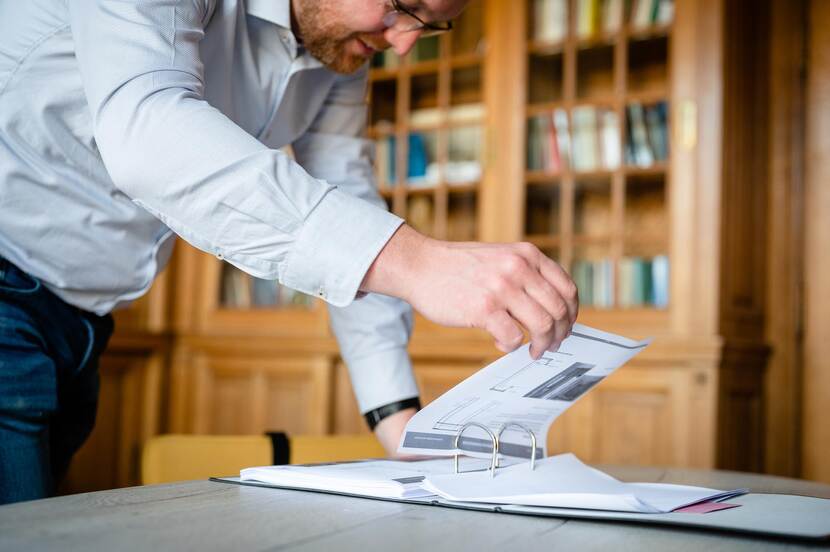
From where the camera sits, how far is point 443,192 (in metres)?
3.30

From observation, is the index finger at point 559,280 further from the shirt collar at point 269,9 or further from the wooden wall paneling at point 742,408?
the wooden wall paneling at point 742,408

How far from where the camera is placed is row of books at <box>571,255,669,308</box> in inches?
112

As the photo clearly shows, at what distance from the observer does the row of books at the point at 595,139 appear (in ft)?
9.56

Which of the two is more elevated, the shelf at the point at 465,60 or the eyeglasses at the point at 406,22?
the shelf at the point at 465,60

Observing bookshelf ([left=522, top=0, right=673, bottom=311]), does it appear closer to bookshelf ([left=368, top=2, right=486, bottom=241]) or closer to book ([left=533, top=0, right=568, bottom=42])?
book ([left=533, top=0, right=568, bottom=42])

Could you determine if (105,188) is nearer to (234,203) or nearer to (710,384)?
(234,203)

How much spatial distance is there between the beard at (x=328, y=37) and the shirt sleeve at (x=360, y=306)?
A: 172 mm

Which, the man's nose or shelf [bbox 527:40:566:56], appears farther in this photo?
shelf [bbox 527:40:566:56]

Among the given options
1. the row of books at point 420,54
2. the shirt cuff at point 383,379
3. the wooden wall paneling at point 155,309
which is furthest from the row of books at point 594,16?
the shirt cuff at point 383,379

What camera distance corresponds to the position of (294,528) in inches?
25.8

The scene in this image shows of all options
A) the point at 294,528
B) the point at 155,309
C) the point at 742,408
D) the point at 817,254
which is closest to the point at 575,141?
the point at 817,254

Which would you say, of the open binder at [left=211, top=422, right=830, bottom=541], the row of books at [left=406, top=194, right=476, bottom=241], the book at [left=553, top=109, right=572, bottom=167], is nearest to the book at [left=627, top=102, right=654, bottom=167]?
the book at [left=553, top=109, right=572, bottom=167]

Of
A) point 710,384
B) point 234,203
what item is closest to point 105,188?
point 234,203

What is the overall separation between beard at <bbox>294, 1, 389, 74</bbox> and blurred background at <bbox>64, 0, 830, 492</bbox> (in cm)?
186
